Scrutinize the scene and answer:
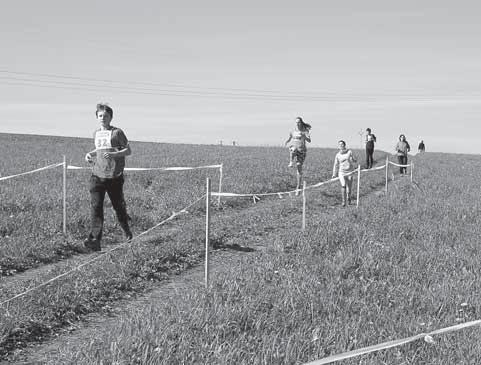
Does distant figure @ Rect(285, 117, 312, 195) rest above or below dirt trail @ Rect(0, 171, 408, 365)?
above

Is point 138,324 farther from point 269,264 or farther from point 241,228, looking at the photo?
point 241,228

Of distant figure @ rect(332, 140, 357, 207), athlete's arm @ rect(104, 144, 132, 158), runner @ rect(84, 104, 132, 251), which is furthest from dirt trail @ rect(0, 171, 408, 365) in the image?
distant figure @ rect(332, 140, 357, 207)

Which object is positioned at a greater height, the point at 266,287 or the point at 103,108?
the point at 103,108

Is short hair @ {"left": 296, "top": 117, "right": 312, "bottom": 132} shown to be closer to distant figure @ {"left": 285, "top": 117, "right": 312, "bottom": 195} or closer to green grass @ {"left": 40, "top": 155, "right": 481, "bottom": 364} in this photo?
distant figure @ {"left": 285, "top": 117, "right": 312, "bottom": 195}

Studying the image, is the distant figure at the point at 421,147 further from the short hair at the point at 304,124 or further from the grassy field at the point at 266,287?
the grassy field at the point at 266,287

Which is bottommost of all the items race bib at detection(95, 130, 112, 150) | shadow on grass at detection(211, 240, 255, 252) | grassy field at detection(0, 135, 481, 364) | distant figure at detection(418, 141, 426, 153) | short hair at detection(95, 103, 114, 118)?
shadow on grass at detection(211, 240, 255, 252)

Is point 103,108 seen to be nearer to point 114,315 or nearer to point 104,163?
point 104,163

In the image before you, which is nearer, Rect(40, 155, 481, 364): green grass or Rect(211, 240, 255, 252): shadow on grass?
Rect(40, 155, 481, 364): green grass

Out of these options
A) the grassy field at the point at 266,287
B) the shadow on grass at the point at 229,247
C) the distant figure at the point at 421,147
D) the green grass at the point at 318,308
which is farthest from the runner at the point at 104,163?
the distant figure at the point at 421,147

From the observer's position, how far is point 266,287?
5957 mm

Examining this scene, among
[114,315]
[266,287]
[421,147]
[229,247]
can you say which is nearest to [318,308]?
[266,287]

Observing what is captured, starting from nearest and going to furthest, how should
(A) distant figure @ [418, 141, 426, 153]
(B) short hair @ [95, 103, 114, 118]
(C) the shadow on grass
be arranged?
(B) short hair @ [95, 103, 114, 118] < (C) the shadow on grass < (A) distant figure @ [418, 141, 426, 153]

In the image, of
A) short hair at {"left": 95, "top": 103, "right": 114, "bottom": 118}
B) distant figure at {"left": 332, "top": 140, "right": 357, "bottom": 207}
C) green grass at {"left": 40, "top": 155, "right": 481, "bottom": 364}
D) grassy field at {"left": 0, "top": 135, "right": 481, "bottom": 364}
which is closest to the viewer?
green grass at {"left": 40, "top": 155, "right": 481, "bottom": 364}

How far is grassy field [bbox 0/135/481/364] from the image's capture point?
14.1 feet
